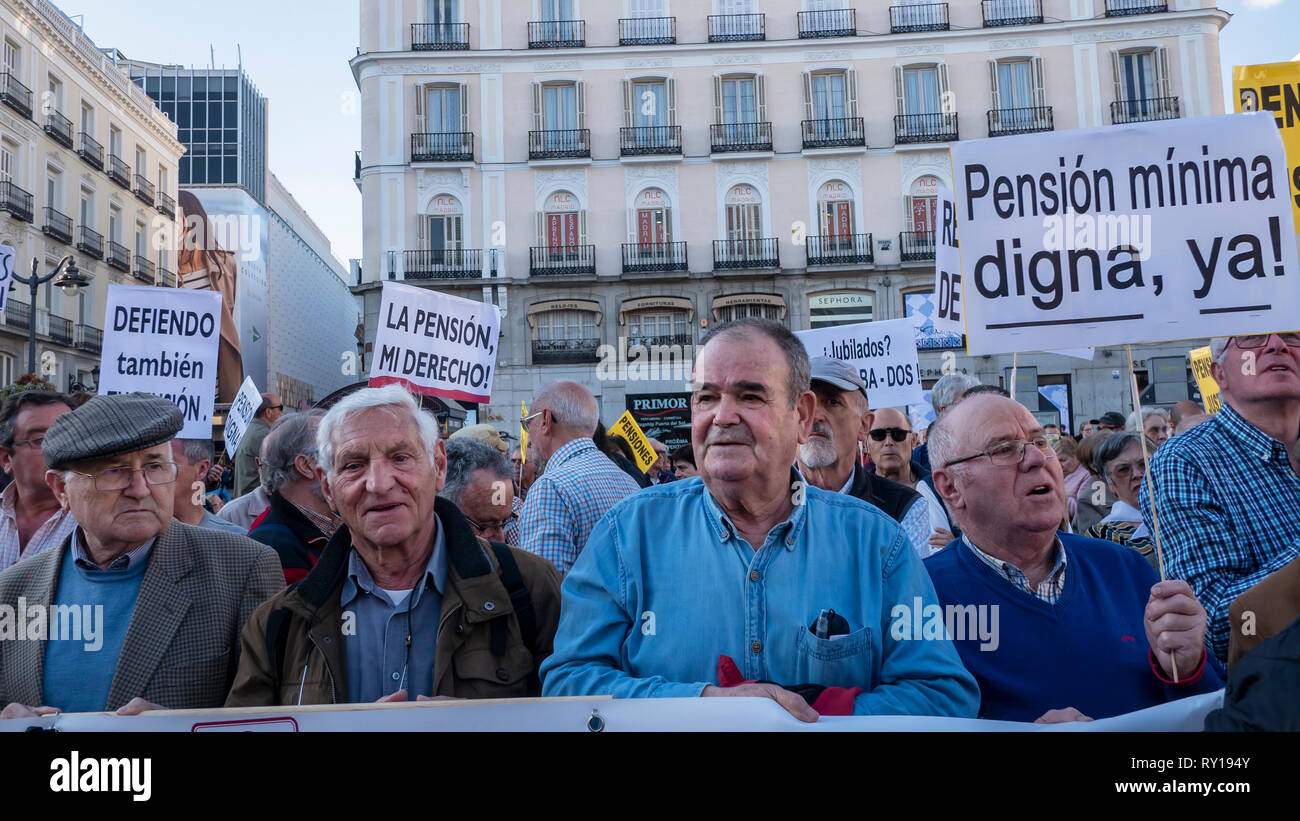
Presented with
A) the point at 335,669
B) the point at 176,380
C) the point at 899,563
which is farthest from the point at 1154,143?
the point at 176,380

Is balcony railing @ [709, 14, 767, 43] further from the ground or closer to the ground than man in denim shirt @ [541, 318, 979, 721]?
further from the ground

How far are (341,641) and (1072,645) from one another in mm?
1966

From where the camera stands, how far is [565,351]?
30250 millimetres

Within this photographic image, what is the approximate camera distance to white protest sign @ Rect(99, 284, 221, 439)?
6730 millimetres

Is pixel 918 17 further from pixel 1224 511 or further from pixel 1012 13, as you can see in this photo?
pixel 1224 511

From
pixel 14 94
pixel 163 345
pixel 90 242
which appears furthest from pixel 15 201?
pixel 163 345

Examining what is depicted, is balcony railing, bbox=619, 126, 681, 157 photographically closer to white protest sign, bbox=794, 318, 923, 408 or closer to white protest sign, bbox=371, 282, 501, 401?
white protest sign, bbox=371, 282, 501, 401

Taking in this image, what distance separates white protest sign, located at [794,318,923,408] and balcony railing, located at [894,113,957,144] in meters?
24.6

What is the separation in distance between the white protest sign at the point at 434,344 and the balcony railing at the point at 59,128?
1097 inches

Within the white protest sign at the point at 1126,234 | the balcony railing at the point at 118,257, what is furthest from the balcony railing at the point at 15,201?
the white protest sign at the point at 1126,234

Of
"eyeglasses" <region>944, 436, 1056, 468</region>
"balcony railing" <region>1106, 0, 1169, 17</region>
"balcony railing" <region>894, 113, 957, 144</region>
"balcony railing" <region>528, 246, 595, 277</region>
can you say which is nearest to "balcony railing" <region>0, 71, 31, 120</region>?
"balcony railing" <region>528, 246, 595, 277</region>

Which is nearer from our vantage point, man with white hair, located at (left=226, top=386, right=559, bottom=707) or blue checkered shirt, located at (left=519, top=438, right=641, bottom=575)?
man with white hair, located at (left=226, top=386, right=559, bottom=707)

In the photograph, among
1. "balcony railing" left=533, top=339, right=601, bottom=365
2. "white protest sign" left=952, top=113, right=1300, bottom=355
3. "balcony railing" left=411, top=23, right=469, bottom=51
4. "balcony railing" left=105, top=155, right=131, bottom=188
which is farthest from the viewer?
"balcony railing" left=105, top=155, right=131, bottom=188
